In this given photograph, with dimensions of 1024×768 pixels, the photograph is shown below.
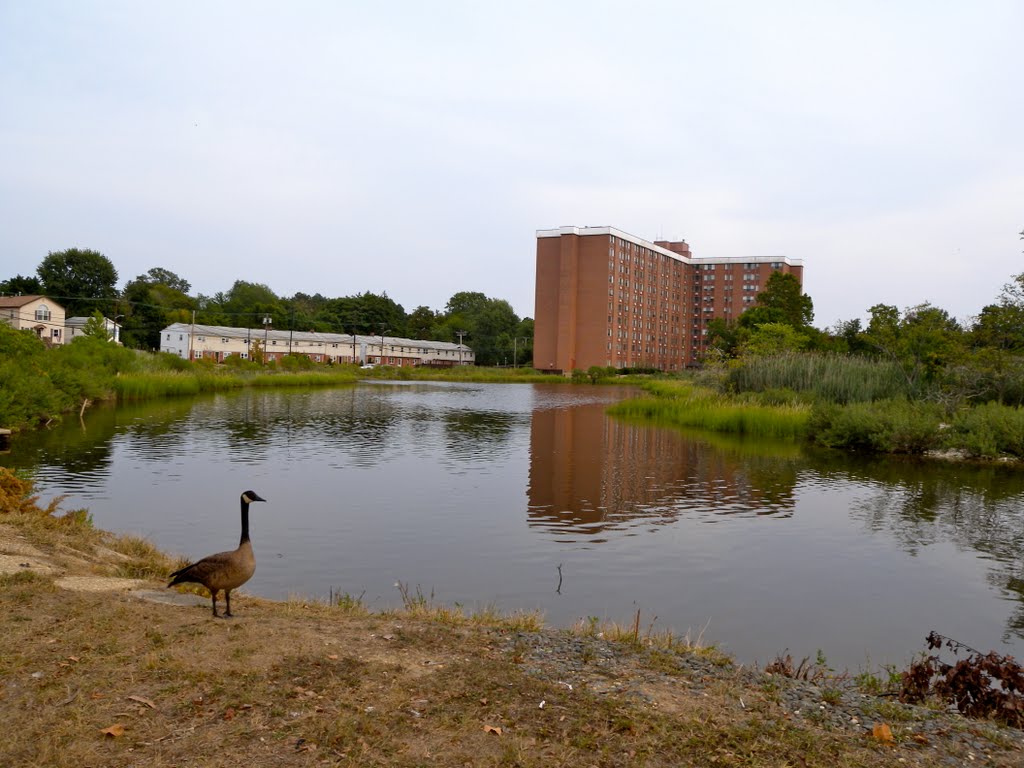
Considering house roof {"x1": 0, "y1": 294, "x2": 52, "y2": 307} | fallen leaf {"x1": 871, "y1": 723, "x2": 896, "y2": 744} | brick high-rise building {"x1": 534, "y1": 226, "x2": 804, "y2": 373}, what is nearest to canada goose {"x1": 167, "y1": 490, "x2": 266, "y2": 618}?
fallen leaf {"x1": 871, "y1": 723, "x2": 896, "y2": 744}

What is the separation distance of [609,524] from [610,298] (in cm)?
9004

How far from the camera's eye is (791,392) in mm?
34625

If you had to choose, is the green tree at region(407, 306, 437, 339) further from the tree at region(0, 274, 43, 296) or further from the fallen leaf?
the fallen leaf

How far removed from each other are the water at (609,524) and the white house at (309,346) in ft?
207

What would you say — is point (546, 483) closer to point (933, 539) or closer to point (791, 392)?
point (933, 539)

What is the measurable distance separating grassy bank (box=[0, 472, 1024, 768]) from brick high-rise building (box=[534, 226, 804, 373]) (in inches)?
3675

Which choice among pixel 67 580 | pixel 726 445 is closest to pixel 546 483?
pixel 726 445

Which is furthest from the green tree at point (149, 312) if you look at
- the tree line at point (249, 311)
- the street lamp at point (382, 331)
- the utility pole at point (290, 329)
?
the street lamp at point (382, 331)

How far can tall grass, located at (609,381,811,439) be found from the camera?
31281 mm

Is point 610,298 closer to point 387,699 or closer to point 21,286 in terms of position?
point 21,286

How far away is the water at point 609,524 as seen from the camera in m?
10.1

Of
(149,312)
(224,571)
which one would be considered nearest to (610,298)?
(149,312)

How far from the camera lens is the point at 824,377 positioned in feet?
114

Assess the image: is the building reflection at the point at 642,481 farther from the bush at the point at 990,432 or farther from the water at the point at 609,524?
the bush at the point at 990,432
